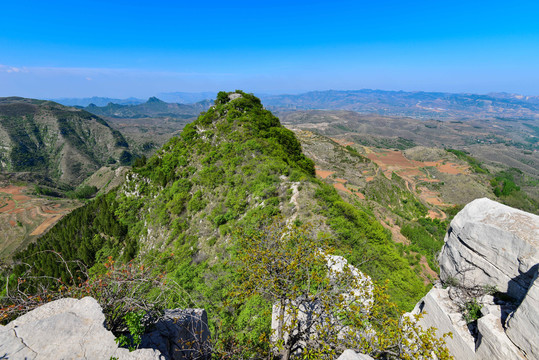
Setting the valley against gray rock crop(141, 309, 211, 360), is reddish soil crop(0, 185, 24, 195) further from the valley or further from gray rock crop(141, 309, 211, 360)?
gray rock crop(141, 309, 211, 360)

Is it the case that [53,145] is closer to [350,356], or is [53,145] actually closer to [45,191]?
[45,191]

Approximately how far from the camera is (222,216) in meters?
17.9

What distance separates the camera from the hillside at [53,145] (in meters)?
148

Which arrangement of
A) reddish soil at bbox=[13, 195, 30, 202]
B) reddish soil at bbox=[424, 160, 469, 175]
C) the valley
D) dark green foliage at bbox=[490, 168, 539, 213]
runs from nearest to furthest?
the valley → dark green foliage at bbox=[490, 168, 539, 213] → reddish soil at bbox=[424, 160, 469, 175] → reddish soil at bbox=[13, 195, 30, 202]

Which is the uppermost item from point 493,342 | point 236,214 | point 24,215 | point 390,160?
point 493,342

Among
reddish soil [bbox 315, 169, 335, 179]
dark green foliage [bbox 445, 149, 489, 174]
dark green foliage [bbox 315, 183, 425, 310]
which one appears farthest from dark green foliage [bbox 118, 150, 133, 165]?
dark green foliage [bbox 445, 149, 489, 174]

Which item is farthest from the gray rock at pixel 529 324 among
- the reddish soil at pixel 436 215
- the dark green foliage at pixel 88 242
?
the reddish soil at pixel 436 215

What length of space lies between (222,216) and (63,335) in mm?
12907

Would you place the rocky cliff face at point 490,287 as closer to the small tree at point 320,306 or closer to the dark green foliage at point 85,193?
the small tree at point 320,306

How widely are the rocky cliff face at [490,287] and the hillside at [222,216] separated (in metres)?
3.04

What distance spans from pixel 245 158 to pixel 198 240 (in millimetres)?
8939

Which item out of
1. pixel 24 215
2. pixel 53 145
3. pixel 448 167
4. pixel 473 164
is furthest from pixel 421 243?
pixel 53 145

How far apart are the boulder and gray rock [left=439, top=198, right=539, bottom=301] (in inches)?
393

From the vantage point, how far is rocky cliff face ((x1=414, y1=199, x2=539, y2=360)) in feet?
18.2
